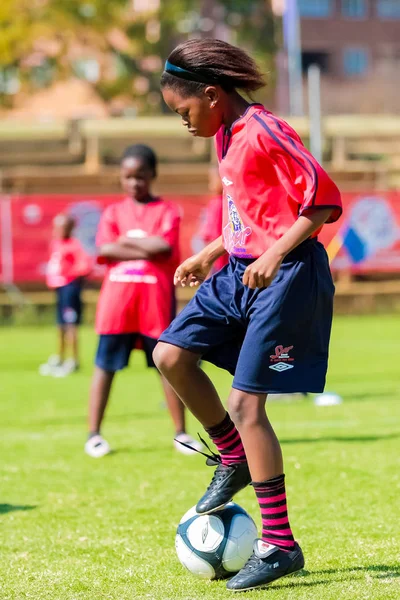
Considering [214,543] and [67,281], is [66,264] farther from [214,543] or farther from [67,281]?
[214,543]

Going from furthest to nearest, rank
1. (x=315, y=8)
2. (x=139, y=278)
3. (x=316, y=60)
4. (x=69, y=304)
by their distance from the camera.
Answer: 1. (x=316, y=60)
2. (x=315, y=8)
3. (x=69, y=304)
4. (x=139, y=278)

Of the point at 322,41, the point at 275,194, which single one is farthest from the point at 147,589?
the point at 322,41

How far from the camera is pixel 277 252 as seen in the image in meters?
3.89

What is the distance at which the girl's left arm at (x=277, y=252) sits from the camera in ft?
12.8

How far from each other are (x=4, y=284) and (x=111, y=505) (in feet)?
46.5

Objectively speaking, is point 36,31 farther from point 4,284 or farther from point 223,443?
point 223,443

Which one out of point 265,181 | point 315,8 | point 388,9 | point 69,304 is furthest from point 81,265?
point 388,9

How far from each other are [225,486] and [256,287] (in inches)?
35.1

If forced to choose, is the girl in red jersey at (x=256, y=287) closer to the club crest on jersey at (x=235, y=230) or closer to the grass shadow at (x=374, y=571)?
the club crest on jersey at (x=235, y=230)

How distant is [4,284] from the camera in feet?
63.6

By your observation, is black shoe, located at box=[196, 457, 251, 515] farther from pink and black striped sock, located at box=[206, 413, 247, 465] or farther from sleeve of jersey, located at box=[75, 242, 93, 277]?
sleeve of jersey, located at box=[75, 242, 93, 277]

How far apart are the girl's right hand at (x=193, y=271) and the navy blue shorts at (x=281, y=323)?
39 cm

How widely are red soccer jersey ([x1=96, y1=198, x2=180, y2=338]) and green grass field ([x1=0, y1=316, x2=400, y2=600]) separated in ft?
2.96

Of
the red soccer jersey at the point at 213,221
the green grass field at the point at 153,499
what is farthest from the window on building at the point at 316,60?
the red soccer jersey at the point at 213,221
